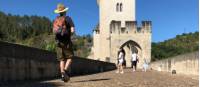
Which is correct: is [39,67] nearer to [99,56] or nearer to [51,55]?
[51,55]

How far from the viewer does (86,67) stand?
2769 cm

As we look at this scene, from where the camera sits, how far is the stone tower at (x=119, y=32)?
245ft

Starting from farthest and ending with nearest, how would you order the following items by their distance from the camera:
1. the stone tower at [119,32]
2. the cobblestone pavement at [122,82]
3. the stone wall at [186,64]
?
the stone tower at [119,32]
the stone wall at [186,64]
the cobblestone pavement at [122,82]

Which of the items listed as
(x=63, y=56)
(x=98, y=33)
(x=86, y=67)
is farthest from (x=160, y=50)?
(x=63, y=56)

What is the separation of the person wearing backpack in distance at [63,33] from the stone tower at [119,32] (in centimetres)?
5927

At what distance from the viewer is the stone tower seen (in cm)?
7469

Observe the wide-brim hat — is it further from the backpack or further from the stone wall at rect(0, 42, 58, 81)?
the stone wall at rect(0, 42, 58, 81)

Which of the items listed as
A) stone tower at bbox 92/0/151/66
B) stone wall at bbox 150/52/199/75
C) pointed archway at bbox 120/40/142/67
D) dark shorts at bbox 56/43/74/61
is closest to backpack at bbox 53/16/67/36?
dark shorts at bbox 56/43/74/61

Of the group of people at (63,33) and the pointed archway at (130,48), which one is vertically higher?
the pointed archway at (130,48)

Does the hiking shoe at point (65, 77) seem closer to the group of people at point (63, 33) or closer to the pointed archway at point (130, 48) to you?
the group of people at point (63, 33)

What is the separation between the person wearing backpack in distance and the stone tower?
194 ft

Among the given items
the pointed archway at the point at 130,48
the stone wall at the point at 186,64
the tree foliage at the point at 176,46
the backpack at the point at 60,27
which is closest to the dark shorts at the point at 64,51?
the backpack at the point at 60,27

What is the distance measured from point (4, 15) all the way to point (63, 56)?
13798 centimetres

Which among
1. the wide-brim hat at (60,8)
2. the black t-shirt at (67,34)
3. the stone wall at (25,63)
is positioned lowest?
the stone wall at (25,63)
